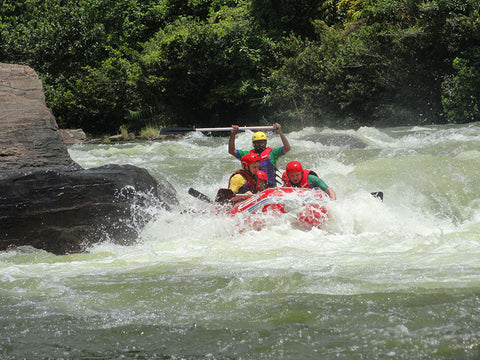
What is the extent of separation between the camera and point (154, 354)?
3.36m

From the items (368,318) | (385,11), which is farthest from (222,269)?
(385,11)

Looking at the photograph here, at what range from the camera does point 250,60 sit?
2244 cm

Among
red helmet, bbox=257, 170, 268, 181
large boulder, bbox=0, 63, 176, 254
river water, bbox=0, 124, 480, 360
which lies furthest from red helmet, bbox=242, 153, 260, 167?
large boulder, bbox=0, 63, 176, 254

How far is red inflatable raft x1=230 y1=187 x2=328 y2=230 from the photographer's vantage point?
7.06 m

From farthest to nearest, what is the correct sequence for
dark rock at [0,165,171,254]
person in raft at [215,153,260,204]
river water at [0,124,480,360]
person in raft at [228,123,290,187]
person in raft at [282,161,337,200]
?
person in raft at [228,123,290,187], person in raft at [215,153,260,204], person in raft at [282,161,337,200], dark rock at [0,165,171,254], river water at [0,124,480,360]

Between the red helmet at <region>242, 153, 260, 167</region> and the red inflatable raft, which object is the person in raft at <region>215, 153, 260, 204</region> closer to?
the red helmet at <region>242, 153, 260, 167</region>

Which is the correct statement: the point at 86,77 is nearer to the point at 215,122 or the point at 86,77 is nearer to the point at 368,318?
the point at 215,122

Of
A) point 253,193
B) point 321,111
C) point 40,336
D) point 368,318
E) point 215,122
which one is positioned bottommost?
point 215,122

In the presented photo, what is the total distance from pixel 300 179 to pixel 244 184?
0.82 m

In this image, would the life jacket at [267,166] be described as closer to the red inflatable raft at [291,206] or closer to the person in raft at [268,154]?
the person in raft at [268,154]

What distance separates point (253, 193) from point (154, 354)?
4.64m

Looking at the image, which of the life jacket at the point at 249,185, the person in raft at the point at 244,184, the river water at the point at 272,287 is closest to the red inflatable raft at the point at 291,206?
the river water at the point at 272,287

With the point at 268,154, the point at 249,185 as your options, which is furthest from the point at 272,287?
the point at 268,154

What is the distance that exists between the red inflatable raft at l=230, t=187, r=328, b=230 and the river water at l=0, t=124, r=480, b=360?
122 mm
